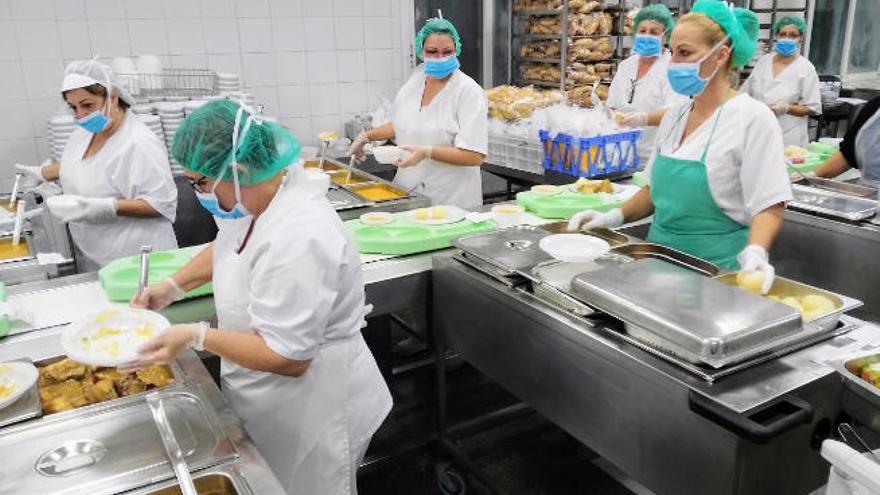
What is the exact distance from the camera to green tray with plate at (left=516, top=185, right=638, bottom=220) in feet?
9.29

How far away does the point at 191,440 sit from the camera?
138 cm

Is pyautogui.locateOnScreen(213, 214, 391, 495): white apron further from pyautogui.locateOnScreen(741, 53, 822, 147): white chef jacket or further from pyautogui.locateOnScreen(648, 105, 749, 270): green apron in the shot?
pyautogui.locateOnScreen(741, 53, 822, 147): white chef jacket

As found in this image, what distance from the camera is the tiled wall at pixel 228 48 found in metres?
4.05

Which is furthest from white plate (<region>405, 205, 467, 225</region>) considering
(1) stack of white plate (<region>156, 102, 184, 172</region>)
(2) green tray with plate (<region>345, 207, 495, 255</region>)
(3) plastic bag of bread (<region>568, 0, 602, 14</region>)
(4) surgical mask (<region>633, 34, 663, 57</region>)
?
(3) plastic bag of bread (<region>568, 0, 602, 14</region>)

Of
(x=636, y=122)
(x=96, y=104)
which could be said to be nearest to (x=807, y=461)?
(x=636, y=122)

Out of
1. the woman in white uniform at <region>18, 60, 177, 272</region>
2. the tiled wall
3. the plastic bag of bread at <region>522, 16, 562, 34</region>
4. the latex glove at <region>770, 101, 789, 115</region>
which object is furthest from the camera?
the plastic bag of bread at <region>522, 16, 562, 34</region>

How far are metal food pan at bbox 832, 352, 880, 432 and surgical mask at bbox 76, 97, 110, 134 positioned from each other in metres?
2.74

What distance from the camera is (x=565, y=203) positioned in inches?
113

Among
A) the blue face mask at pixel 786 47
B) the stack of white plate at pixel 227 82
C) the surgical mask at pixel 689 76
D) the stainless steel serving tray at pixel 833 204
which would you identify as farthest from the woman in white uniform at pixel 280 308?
the blue face mask at pixel 786 47

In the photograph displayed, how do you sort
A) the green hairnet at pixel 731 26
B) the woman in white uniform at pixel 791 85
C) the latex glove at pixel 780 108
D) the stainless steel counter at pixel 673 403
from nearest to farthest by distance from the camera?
1. the stainless steel counter at pixel 673 403
2. the green hairnet at pixel 731 26
3. the latex glove at pixel 780 108
4. the woman in white uniform at pixel 791 85

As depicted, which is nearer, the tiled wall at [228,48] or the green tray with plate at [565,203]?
the green tray with plate at [565,203]

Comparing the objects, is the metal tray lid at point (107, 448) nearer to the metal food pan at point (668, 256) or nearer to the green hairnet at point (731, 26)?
the metal food pan at point (668, 256)

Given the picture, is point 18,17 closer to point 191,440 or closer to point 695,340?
point 191,440

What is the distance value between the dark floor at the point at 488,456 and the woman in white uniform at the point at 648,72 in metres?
1.97
